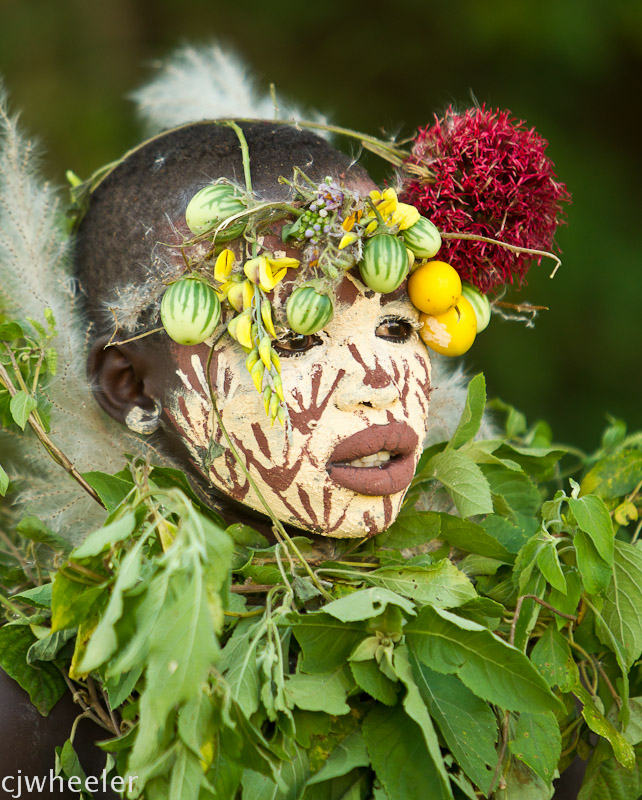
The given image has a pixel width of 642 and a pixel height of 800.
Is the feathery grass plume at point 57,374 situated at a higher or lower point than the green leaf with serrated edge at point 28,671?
higher

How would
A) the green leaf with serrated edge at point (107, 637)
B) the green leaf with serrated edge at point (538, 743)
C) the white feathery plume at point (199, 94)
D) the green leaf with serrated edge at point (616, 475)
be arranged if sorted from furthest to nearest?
the white feathery plume at point (199, 94) < the green leaf with serrated edge at point (616, 475) < the green leaf with serrated edge at point (538, 743) < the green leaf with serrated edge at point (107, 637)

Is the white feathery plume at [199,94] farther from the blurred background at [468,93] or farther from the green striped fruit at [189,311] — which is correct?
the blurred background at [468,93]

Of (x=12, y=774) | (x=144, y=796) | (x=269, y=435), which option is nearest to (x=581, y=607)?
(x=269, y=435)

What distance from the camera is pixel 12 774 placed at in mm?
950

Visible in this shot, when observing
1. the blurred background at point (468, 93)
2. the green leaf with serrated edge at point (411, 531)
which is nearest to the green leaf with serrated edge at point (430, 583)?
the green leaf with serrated edge at point (411, 531)

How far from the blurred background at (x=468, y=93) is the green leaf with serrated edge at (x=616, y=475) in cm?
178

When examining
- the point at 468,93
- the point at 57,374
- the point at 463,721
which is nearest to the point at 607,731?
the point at 463,721

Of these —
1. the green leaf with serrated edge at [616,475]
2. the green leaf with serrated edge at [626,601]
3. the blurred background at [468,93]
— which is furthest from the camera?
the blurred background at [468,93]

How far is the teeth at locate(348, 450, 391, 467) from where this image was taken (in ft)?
3.42

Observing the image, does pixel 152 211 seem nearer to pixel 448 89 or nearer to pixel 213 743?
pixel 213 743

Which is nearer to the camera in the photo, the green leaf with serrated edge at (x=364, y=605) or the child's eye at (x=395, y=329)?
the green leaf with serrated edge at (x=364, y=605)

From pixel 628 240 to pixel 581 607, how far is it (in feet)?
7.54

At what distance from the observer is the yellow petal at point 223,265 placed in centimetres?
97

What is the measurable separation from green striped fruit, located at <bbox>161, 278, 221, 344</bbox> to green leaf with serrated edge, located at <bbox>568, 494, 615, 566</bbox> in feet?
1.47
